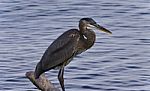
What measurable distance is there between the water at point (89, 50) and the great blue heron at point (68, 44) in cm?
208

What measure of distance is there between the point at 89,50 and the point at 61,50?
492 centimetres

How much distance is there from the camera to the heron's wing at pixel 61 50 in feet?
41.9

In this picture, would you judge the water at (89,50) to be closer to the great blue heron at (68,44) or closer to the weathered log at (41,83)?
the great blue heron at (68,44)

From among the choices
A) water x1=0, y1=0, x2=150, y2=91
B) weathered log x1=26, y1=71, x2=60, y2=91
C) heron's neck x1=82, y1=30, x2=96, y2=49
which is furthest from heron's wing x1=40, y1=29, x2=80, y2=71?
water x1=0, y1=0, x2=150, y2=91

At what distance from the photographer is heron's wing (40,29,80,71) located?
1277 centimetres

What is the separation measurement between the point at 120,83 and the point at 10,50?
3.18 meters

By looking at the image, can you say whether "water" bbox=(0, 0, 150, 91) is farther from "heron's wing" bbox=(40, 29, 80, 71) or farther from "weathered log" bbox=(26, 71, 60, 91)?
"weathered log" bbox=(26, 71, 60, 91)

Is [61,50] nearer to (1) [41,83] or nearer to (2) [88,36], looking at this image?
(2) [88,36]

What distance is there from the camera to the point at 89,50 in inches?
704

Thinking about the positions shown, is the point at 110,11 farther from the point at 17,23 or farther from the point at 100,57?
the point at 100,57

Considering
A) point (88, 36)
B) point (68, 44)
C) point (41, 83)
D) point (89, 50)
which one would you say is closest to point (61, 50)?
point (68, 44)

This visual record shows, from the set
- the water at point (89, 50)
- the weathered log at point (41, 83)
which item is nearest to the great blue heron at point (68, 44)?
the weathered log at point (41, 83)

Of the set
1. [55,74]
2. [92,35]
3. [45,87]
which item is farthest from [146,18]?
[45,87]

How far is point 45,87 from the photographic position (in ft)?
37.5
